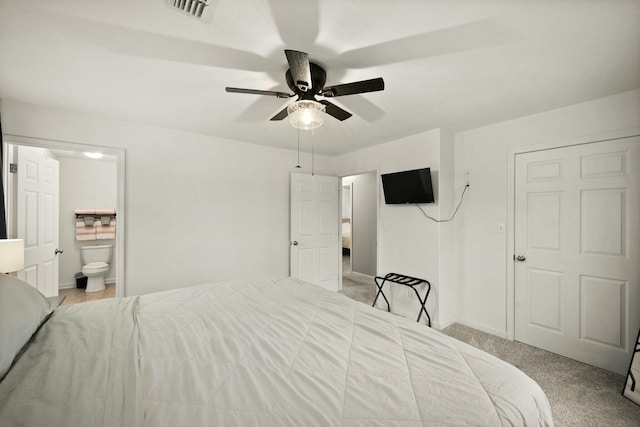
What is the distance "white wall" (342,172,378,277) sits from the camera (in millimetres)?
5621

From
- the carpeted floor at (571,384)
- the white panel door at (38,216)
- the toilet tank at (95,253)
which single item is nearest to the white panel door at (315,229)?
the carpeted floor at (571,384)

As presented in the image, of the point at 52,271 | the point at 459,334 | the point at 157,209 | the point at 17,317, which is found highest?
the point at 157,209

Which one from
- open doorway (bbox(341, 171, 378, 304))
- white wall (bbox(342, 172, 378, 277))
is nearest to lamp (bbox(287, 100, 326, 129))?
open doorway (bbox(341, 171, 378, 304))

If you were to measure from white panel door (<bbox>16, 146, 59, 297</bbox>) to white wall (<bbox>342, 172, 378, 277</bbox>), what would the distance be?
4.83 metres

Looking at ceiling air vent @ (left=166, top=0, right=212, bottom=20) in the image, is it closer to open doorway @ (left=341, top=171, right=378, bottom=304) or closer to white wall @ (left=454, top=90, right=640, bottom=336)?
white wall @ (left=454, top=90, right=640, bottom=336)

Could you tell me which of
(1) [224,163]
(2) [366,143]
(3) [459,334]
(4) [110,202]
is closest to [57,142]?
(1) [224,163]

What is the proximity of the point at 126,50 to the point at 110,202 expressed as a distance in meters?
4.23

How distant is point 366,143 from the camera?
3803 millimetres

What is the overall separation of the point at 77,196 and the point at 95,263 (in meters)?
1.23

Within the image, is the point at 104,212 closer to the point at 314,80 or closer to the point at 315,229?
the point at 315,229

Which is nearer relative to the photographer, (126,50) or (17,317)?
(17,317)

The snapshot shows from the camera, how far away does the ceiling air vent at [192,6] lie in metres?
1.30

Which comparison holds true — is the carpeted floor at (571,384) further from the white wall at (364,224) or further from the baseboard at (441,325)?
the white wall at (364,224)

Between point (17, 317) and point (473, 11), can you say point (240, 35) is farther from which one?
point (17, 317)
